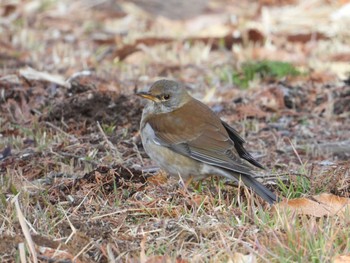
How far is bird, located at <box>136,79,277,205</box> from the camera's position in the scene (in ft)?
18.2

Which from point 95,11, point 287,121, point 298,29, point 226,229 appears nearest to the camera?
point 226,229

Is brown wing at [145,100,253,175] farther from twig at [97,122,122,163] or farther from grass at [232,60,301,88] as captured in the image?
grass at [232,60,301,88]

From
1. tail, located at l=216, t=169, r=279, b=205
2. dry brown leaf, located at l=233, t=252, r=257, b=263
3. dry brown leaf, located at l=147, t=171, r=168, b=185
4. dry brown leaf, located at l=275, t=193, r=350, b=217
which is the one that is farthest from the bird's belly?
dry brown leaf, located at l=233, t=252, r=257, b=263

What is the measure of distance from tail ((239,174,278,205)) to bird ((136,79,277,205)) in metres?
0.01

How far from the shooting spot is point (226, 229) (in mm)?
4543

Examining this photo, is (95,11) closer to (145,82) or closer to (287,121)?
(145,82)

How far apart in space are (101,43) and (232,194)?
6328 mm

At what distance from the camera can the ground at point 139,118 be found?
4.39 m

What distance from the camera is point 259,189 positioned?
5.07 metres

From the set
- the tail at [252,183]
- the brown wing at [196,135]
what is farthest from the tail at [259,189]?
the brown wing at [196,135]

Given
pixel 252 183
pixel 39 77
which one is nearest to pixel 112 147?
pixel 252 183

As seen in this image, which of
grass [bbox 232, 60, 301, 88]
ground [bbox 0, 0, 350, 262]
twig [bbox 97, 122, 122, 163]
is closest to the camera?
ground [bbox 0, 0, 350, 262]

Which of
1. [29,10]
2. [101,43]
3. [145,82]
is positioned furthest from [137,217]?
[29,10]

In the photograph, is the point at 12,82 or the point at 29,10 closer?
the point at 12,82
